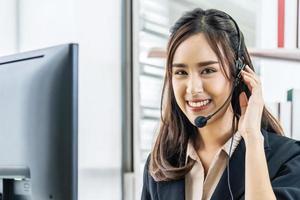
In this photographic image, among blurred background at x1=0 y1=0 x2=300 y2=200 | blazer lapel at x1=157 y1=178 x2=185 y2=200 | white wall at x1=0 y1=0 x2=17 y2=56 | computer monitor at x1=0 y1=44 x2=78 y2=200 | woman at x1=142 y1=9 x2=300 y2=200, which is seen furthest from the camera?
white wall at x1=0 y1=0 x2=17 y2=56

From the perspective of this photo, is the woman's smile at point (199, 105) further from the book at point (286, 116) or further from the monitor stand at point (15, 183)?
the monitor stand at point (15, 183)

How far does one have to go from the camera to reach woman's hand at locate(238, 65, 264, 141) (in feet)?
3.30

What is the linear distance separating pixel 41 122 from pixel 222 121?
0.41 meters

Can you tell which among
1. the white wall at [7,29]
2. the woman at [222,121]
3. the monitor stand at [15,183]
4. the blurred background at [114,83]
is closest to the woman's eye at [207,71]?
the woman at [222,121]

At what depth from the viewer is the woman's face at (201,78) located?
1.04 meters

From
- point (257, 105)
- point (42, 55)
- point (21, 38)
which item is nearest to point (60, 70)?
point (42, 55)

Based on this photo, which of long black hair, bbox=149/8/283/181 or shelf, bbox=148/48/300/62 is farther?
shelf, bbox=148/48/300/62

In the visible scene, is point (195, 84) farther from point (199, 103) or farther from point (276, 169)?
point (276, 169)

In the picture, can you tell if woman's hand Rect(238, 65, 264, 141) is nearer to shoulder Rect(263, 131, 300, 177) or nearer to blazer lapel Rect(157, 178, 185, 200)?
shoulder Rect(263, 131, 300, 177)

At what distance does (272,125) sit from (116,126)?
92 cm

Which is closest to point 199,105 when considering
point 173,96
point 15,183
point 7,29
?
point 173,96

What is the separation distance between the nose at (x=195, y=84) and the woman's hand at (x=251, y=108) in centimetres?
9

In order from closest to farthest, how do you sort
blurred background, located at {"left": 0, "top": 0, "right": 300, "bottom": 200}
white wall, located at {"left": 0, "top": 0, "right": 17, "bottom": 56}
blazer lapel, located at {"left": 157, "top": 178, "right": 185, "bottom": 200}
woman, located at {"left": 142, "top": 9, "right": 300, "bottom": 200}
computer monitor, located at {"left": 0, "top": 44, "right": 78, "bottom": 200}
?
computer monitor, located at {"left": 0, "top": 44, "right": 78, "bottom": 200}
woman, located at {"left": 142, "top": 9, "right": 300, "bottom": 200}
blazer lapel, located at {"left": 157, "top": 178, "right": 185, "bottom": 200}
blurred background, located at {"left": 0, "top": 0, "right": 300, "bottom": 200}
white wall, located at {"left": 0, "top": 0, "right": 17, "bottom": 56}

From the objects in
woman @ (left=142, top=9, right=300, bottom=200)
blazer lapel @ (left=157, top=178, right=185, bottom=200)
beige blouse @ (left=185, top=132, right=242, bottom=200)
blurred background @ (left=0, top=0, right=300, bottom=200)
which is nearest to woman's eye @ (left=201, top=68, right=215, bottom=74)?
woman @ (left=142, top=9, right=300, bottom=200)
